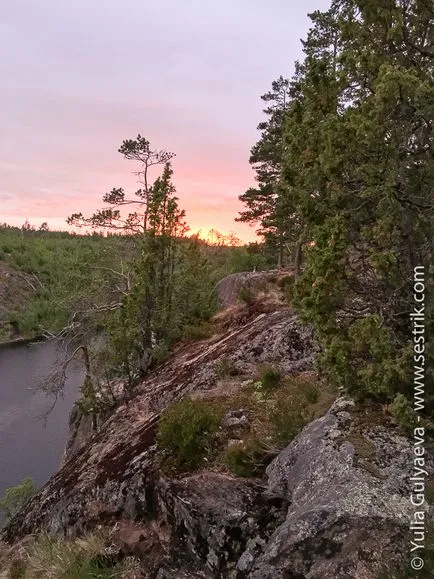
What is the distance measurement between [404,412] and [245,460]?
275 cm

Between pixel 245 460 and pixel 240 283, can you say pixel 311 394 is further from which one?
pixel 240 283

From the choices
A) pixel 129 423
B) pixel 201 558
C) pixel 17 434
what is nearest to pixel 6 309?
pixel 17 434

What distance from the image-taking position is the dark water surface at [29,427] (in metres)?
25.6

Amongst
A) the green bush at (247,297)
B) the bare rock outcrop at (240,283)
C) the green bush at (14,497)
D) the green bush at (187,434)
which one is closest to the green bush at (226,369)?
the green bush at (187,434)

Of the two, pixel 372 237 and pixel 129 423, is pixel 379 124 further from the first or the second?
pixel 129 423

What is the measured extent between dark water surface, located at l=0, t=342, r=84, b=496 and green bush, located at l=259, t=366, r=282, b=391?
12.4 meters

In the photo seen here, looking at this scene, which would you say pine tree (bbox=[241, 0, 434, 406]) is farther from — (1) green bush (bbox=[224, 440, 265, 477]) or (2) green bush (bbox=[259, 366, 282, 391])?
(2) green bush (bbox=[259, 366, 282, 391])

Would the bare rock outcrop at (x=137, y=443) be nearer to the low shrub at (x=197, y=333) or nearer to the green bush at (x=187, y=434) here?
the green bush at (x=187, y=434)

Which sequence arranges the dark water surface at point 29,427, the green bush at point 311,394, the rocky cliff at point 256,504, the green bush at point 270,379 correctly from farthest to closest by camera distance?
the dark water surface at point 29,427 < the green bush at point 270,379 < the green bush at point 311,394 < the rocky cliff at point 256,504

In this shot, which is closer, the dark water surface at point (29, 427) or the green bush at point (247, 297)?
the green bush at point (247, 297)

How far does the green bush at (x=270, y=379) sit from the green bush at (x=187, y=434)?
75.6 inches

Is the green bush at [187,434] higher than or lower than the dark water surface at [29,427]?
higher

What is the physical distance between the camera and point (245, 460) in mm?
7789

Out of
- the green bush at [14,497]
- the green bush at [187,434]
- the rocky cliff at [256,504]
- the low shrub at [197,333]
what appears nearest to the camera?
the rocky cliff at [256,504]
